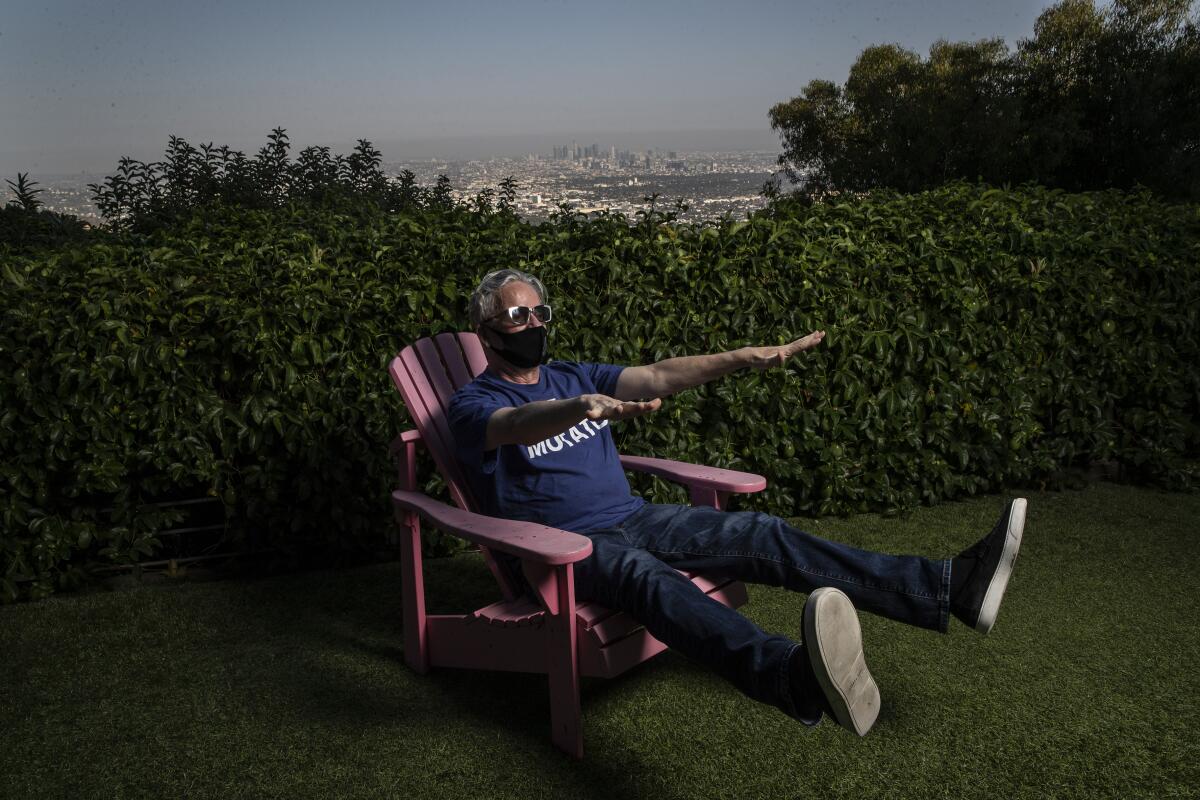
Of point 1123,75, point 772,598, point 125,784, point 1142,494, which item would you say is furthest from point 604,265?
point 1123,75

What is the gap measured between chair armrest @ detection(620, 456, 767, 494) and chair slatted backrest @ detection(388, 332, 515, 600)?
584 millimetres

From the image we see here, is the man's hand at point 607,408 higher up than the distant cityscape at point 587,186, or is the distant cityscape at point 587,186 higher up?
the distant cityscape at point 587,186

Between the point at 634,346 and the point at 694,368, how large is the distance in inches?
46.4

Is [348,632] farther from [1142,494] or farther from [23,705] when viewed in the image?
[1142,494]

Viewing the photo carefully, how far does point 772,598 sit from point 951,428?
1472 mm

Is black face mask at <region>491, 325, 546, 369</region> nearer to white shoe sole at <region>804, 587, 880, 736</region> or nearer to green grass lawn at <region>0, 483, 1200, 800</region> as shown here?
green grass lawn at <region>0, 483, 1200, 800</region>

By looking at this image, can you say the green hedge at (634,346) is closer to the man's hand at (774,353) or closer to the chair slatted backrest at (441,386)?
the chair slatted backrest at (441,386)

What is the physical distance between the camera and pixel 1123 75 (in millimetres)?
20547

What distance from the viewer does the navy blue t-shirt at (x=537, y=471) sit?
2.76m

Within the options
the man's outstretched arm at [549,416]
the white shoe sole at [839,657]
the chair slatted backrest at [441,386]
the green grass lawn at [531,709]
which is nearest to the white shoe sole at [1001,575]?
the green grass lawn at [531,709]

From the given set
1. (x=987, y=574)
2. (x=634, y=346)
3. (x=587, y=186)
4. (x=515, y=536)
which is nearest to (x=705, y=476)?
(x=515, y=536)

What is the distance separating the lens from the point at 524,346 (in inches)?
114

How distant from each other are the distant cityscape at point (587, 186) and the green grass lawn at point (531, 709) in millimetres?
1646

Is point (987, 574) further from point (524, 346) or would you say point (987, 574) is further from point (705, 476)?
point (524, 346)
